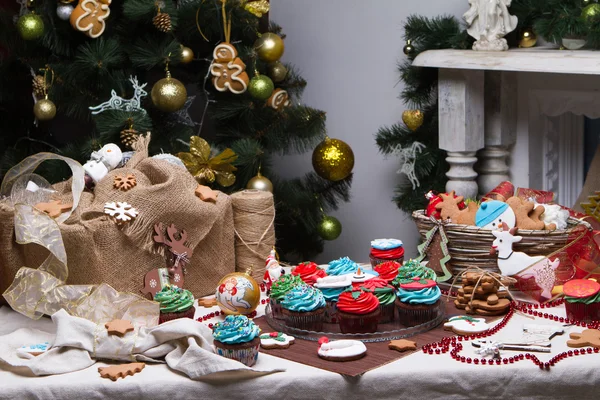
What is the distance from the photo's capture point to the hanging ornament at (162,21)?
7.09 feet

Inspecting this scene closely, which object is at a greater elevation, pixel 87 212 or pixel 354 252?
pixel 87 212

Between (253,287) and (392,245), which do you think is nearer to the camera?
(253,287)

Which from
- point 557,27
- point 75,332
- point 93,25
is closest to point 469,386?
point 75,332

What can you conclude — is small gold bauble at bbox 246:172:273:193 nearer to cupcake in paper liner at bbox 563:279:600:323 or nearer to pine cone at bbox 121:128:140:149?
pine cone at bbox 121:128:140:149

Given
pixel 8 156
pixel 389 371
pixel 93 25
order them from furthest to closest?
pixel 8 156 → pixel 93 25 → pixel 389 371

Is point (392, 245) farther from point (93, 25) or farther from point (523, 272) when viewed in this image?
point (93, 25)

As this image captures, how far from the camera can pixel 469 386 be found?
4.60 feet

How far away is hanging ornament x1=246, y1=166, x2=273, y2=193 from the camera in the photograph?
2281 mm

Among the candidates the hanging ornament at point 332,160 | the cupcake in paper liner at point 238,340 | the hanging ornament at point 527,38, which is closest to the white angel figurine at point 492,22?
the hanging ornament at point 527,38

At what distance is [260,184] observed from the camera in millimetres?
2281

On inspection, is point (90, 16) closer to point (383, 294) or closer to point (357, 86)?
point (357, 86)

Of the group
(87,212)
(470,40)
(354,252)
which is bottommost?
(354,252)

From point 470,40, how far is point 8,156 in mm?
1266

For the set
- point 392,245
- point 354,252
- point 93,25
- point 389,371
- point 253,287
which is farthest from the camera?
point 354,252
